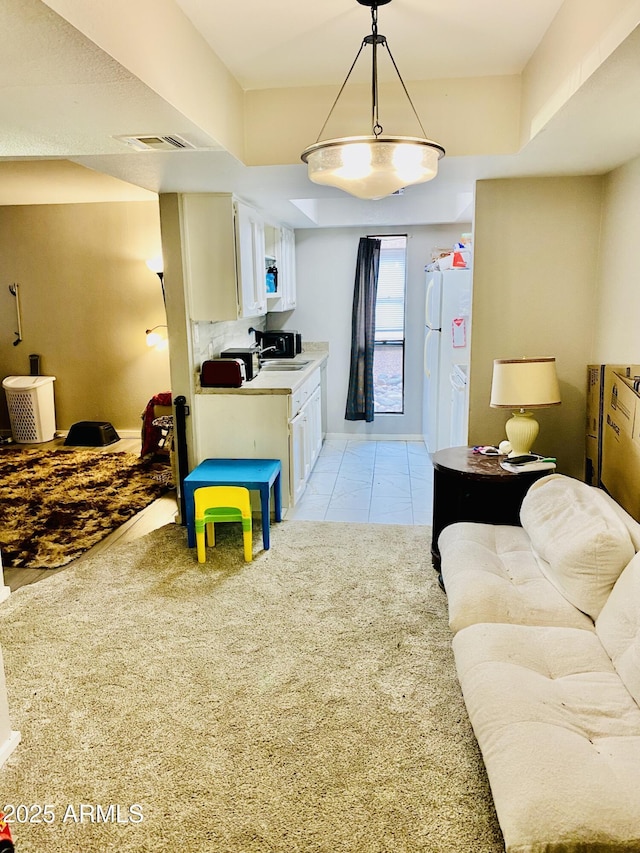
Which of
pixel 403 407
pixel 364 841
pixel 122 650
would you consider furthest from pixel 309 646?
pixel 403 407

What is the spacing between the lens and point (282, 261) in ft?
19.0

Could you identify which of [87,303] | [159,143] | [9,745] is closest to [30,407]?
[87,303]

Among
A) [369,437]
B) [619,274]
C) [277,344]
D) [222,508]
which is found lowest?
[369,437]

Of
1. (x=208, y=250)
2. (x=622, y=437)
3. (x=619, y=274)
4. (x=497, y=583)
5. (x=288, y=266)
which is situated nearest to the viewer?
(x=497, y=583)

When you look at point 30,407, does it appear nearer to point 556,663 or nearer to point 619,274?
point 619,274

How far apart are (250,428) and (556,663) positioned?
8.91ft

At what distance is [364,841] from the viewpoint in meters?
1.74

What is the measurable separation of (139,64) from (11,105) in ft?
1.78

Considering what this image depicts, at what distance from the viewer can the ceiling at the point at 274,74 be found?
1775 millimetres

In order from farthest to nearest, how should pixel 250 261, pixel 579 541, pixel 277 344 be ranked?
pixel 277 344
pixel 250 261
pixel 579 541

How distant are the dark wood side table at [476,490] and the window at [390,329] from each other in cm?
325

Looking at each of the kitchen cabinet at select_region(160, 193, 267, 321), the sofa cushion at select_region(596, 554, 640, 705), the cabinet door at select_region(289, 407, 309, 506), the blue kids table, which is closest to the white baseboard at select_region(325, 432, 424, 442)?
the cabinet door at select_region(289, 407, 309, 506)

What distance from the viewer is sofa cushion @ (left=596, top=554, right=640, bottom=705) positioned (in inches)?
72.5

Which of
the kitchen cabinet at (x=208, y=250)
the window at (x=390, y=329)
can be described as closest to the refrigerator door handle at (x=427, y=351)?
the window at (x=390, y=329)
